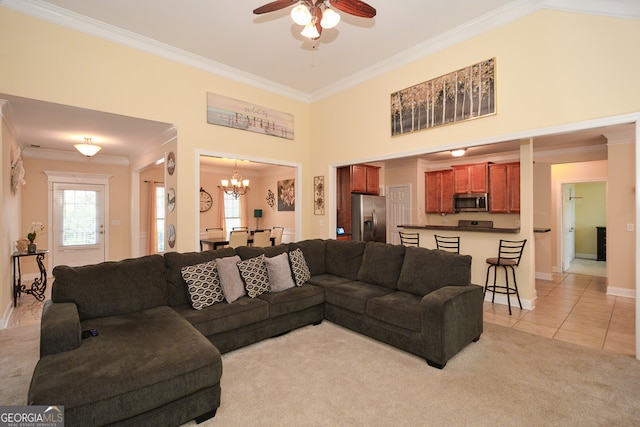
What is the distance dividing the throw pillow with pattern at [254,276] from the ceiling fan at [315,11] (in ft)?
7.87

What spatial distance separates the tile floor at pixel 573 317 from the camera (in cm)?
324

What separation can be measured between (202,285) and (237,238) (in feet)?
11.2

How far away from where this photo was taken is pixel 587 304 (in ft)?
14.6

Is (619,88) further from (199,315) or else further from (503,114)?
(199,315)

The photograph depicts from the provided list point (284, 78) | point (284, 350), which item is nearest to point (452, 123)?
point (284, 78)

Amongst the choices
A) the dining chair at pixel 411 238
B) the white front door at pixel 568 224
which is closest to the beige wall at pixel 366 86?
the dining chair at pixel 411 238

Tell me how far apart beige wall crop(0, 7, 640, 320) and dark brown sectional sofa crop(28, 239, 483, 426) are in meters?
1.48

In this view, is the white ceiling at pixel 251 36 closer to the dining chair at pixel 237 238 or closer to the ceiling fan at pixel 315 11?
the ceiling fan at pixel 315 11

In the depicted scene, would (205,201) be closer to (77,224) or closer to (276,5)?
(77,224)

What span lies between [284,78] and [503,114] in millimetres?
3293

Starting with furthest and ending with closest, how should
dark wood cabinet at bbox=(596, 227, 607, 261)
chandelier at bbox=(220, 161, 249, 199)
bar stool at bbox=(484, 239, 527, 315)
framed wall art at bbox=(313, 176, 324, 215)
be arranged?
1. dark wood cabinet at bbox=(596, 227, 607, 261)
2. chandelier at bbox=(220, 161, 249, 199)
3. framed wall art at bbox=(313, 176, 324, 215)
4. bar stool at bbox=(484, 239, 527, 315)

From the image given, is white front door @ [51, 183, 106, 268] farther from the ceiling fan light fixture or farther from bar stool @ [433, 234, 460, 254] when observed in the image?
bar stool @ [433, 234, 460, 254]

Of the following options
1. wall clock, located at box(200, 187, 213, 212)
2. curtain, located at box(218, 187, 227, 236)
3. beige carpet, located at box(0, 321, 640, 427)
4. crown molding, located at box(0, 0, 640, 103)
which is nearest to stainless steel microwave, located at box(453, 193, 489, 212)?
crown molding, located at box(0, 0, 640, 103)

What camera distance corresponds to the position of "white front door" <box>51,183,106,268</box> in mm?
6508
